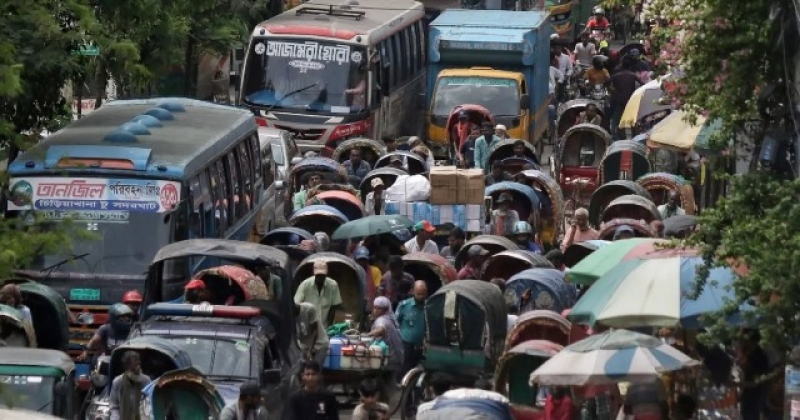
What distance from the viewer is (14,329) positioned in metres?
18.7

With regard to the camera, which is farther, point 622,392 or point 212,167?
point 212,167

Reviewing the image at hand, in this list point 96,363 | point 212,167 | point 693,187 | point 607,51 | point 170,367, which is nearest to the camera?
point 170,367

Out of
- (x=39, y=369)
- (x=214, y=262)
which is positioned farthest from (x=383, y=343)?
(x=39, y=369)

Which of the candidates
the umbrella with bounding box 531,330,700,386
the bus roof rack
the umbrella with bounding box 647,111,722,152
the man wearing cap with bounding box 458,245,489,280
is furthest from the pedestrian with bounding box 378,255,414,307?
the bus roof rack

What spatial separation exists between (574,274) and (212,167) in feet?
21.4

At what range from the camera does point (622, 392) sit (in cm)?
1579

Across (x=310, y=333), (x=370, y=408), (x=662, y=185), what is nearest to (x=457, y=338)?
(x=310, y=333)

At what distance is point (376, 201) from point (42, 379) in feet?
32.3

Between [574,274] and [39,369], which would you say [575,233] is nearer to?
[574,274]

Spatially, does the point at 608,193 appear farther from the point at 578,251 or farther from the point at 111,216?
the point at 111,216

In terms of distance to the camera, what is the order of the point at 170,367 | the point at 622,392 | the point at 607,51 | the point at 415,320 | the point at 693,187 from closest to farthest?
the point at 622,392 → the point at 170,367 → the point at 415,320 → the point at 693,187 → the point at 607,51

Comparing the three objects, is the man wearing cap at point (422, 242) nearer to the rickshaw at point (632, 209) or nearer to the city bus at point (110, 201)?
the city bus at point (110, 201)

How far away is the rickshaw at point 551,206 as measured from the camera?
2634 cm

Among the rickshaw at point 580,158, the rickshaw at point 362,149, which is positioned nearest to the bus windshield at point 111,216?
the rickshaw at point 362,149
